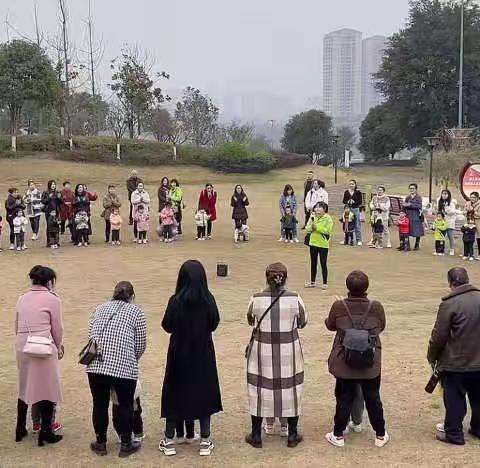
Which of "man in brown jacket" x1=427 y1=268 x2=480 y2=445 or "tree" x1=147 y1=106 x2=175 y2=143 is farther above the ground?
"tree" x1=147 y1=106 x2=175 y2=143

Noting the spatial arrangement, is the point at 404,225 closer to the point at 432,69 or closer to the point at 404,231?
the point at 404,231

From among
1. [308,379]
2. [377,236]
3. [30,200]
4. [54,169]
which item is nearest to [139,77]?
[54,169]

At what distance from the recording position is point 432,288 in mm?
10773

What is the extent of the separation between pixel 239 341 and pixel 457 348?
10.8 ft

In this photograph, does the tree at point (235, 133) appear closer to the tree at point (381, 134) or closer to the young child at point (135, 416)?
the tree at point (381, 134)

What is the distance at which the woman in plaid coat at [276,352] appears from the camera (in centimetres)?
463

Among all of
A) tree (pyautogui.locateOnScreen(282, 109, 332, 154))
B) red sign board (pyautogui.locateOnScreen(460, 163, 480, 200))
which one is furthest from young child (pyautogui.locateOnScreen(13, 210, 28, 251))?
tree (pyautogui.locateOnScreen(282, 109, 332, 154))

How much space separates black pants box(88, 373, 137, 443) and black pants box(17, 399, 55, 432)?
0.41 meters

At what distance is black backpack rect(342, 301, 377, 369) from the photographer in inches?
174

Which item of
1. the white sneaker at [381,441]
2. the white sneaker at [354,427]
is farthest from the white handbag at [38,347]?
the white sneaker at [381,441]

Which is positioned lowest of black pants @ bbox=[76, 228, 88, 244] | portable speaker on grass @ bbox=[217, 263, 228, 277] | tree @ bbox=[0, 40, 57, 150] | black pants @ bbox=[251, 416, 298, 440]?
black pants @ bbox=[251, 416, 298, 440]

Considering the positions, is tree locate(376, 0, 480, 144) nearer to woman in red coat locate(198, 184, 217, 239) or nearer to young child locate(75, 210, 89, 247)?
woman in red coat locate(198, 184, 217, 239)

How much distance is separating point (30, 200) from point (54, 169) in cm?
1508

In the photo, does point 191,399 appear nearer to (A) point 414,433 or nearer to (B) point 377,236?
(A) point 414,433
